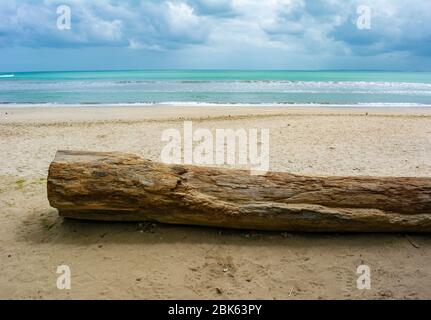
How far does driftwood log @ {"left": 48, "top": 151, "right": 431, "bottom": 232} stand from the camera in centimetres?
392

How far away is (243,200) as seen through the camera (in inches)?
157

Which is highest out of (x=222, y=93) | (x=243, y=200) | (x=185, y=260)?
(x=222, y=93)

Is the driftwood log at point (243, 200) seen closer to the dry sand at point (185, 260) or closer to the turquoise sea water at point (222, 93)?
the dry sand at point (185, 260)

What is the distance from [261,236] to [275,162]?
140 inches

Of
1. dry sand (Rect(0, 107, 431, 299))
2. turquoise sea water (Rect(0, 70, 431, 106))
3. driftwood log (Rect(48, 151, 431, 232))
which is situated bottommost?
dry sand (Rect(0, 107, 431, 299))

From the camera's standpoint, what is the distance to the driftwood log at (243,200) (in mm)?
3918

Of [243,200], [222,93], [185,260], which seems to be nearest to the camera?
[185,260]

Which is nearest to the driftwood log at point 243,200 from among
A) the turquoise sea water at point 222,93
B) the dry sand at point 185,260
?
the dry sand at point 185,260

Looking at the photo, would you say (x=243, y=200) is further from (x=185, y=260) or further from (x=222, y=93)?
(x=222, y=93)

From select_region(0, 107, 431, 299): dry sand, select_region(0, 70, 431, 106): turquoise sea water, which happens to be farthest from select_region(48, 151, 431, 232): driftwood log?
select_region(0, 70, 431, 106): turquoise sea water

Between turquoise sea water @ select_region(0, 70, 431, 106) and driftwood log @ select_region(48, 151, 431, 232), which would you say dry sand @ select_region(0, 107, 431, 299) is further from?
turquoise sea water @ select_region(0, 70, 431, 106)

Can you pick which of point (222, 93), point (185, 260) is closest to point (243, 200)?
point (185, 260)

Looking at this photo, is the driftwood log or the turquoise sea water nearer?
the driftwood log

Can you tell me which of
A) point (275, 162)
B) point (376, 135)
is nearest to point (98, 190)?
point (275, 162)
